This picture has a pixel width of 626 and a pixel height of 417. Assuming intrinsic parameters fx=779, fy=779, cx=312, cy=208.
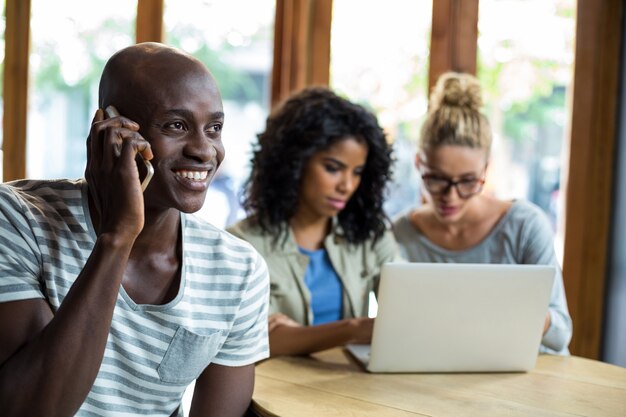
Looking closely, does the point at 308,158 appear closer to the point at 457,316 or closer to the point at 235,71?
the point at 457,316

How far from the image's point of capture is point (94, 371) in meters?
1.33

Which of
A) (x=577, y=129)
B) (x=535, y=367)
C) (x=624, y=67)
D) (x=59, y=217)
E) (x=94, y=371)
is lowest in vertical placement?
(x=535, y=367)

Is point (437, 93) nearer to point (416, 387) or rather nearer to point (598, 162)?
point (598, 162)

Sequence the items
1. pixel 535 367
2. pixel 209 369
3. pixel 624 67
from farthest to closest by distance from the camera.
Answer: pixel 624 67, pixel 535 367, pixel 209 369

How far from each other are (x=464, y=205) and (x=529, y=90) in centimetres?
110

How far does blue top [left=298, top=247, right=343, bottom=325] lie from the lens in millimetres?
2518

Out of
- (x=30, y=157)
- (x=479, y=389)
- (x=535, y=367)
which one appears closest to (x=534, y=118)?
(x=535, y=367)

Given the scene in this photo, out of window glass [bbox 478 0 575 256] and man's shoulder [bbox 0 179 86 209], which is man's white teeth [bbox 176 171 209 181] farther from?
window glass [bbox 478 0 575 256]

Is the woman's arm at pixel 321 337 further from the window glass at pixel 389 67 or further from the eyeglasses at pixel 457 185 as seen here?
the window glass at pixel 389 67

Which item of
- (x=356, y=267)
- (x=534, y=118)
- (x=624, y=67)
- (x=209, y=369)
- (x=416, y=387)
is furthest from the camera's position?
(x=534, y=118)

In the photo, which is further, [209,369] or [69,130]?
[69,130]

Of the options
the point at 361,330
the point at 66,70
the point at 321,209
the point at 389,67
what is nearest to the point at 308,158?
the point at 321,209

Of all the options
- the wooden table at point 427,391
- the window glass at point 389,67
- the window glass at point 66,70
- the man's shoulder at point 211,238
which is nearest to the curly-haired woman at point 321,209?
the wooden table at point 427,391

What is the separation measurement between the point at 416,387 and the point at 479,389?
0.15 m
